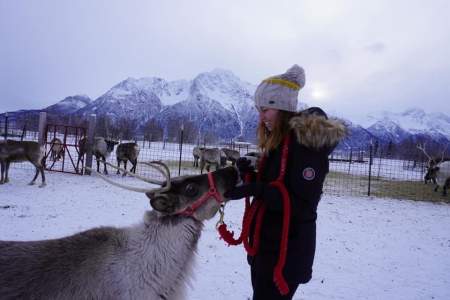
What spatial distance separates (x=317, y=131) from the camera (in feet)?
5.92

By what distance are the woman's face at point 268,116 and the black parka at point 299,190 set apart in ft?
0.52

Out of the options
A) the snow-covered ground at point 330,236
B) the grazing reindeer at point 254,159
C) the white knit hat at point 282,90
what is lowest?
the snow-covered ground at point 330,236

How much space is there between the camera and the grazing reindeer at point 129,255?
73.8 inches

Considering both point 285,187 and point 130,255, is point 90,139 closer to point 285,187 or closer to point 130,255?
point 130,255

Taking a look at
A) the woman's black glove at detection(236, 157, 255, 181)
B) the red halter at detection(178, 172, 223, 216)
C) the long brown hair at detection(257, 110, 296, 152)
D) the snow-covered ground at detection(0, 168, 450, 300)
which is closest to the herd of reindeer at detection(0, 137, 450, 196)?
the woman's black glove at detection(236, 157, 255, 181)

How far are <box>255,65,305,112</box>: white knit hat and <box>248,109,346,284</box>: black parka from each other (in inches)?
4.7

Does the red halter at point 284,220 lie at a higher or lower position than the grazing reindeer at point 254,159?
lower

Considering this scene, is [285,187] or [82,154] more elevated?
[285,187]

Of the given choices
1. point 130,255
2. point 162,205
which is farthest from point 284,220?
point 130,255

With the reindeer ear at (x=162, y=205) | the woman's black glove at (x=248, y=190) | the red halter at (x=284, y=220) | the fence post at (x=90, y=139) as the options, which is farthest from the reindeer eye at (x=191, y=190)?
the fence post at (x=90, y=139)

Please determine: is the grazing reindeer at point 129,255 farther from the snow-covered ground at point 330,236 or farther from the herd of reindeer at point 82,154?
the herd of reindeer at point 82,154

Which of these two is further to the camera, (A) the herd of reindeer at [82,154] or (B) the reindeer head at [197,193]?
(A) the herd of reindeer at [82,154]

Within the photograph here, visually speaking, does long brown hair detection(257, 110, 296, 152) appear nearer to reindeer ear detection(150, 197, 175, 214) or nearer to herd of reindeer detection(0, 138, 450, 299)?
herd of reindeer detection(0, 138, 450, 299)

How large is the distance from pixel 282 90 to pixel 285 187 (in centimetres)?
59
